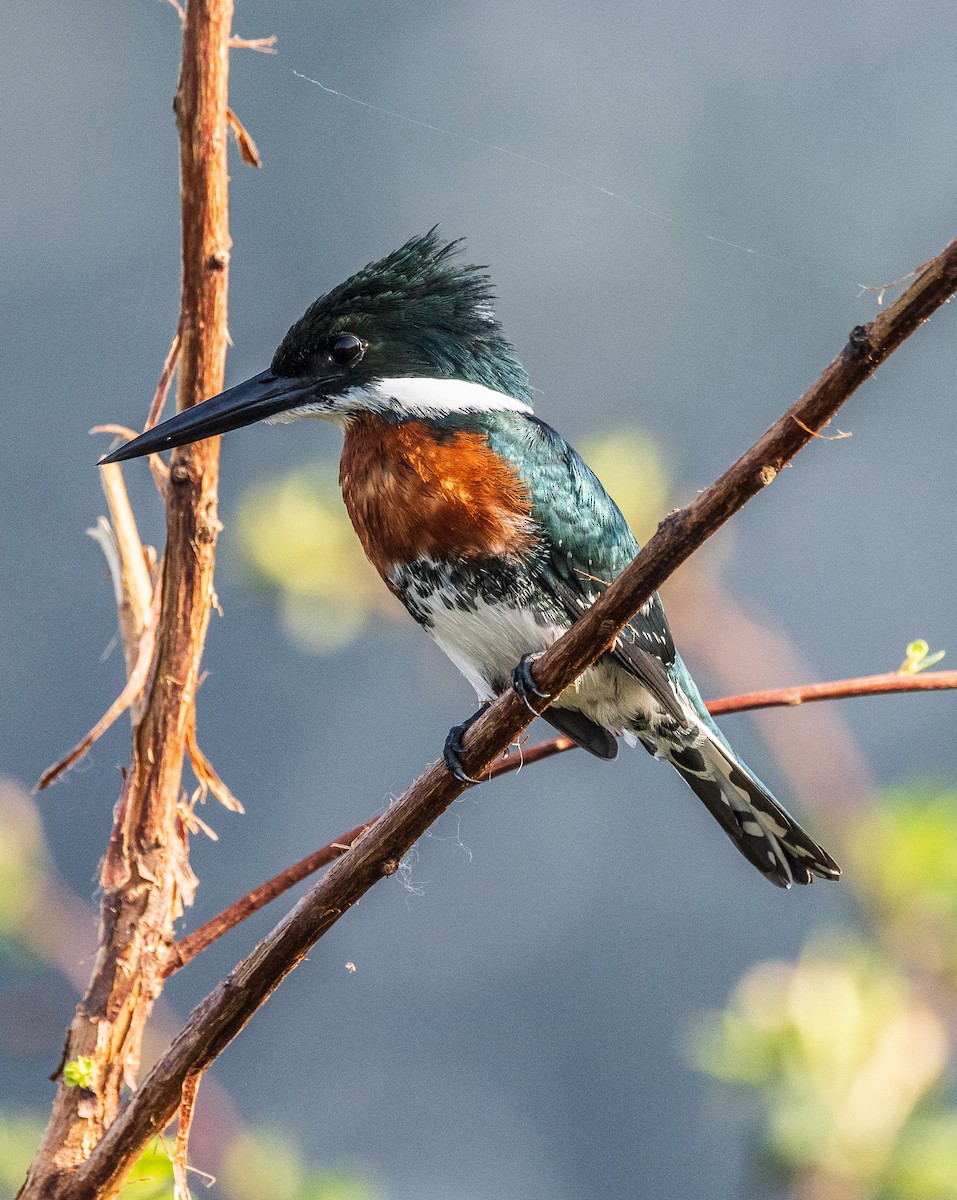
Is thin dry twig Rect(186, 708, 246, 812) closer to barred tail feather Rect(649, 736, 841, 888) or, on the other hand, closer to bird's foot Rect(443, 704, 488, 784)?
bird's foot Rect(443, 704, 488, 784)

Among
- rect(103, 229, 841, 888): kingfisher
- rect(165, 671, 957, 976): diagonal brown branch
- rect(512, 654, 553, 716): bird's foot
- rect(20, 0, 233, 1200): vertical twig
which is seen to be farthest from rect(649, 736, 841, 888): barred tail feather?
rect(20, 0, 233, 1200): vertical twig

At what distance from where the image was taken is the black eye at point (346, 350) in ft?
3.65

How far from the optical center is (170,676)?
88cm

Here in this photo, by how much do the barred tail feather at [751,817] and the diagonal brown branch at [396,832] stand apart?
0.42 metres

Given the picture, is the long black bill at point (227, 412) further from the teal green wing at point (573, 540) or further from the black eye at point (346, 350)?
the teal green wing at point (573, 540)

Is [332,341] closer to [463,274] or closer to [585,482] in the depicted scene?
[463,274]

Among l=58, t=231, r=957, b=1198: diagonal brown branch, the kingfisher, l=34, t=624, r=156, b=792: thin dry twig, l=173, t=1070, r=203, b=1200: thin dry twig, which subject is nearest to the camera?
l=58, t=231, r=957, b=1198: diagonal brown branch

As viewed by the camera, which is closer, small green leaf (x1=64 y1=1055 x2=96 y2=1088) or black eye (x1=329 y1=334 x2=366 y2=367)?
small green leaf (x1=64 y1=1055 x2=96 y2=1088)

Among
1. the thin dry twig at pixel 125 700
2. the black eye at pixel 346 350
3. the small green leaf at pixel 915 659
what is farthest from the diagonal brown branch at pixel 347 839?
the black eye at pixel 346 350

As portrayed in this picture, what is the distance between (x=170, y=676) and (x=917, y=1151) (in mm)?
746

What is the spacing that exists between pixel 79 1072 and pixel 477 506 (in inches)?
20.8

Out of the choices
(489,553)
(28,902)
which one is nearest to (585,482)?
(489,553)

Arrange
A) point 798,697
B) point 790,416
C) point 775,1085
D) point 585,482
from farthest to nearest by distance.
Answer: point 585,482 < point 775,1085 < point 798,697 < point 790,416

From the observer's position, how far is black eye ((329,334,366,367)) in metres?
1.11
